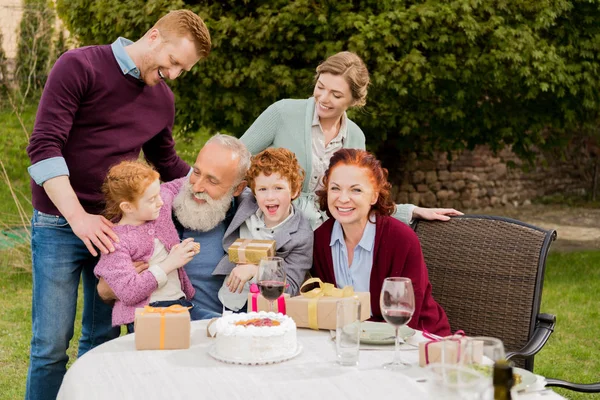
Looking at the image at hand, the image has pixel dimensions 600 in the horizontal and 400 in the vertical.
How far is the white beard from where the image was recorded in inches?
145

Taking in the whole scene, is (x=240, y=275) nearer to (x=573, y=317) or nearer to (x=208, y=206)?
(x=208, y=206)

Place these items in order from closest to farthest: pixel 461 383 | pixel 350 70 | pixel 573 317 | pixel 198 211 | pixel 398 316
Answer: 1. pixel 461 383
2. pixel 398 316
3. pixel 198 211
4. pixel 350 70
5. pixel 573 317

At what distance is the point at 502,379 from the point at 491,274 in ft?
6.75

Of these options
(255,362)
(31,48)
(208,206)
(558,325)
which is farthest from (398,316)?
(31,48)

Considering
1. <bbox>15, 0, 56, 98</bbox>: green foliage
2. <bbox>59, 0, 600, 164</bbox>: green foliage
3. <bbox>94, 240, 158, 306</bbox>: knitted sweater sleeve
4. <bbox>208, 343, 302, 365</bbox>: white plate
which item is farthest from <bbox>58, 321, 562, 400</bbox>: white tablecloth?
<bbox>15, 0, 56, 98</bbox>: green foliage

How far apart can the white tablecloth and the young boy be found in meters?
0.80

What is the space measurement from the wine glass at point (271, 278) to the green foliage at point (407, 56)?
6.21 metres

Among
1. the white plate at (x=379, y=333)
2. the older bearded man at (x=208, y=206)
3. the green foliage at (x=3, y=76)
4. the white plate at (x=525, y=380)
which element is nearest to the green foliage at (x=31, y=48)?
the green foliage at (x=3, y=76)

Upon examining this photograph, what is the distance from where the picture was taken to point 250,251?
11.1ft

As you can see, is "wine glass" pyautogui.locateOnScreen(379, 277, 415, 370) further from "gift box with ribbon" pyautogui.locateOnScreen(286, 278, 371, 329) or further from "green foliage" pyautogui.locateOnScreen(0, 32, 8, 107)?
"green foliage" pyautogui.locateOnScreen(0, 32, 8, 107)

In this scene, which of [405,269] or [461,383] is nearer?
[461,383]

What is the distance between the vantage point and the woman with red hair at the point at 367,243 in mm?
3387

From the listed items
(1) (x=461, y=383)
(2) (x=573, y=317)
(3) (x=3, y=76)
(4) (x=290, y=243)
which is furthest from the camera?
(3) (x=3, y=76)

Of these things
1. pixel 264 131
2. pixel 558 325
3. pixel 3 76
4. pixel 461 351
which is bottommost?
pixel 558 325
